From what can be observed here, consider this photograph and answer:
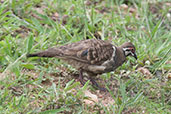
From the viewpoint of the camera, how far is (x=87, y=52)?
16.5 feet

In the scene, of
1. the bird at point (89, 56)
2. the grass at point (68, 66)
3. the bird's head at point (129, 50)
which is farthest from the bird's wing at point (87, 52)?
the bird's head at point (129, 50)

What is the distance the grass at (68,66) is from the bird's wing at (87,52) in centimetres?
38

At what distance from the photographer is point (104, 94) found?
16.5ft

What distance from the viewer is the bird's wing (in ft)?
→ 16.3

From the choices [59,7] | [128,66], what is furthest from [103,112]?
[59,7]

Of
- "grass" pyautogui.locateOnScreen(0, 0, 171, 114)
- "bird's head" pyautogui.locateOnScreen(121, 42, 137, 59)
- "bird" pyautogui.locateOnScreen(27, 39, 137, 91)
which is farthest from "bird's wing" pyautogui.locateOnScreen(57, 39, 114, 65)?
"bird's head" pyautogui.locateOnScreen(121, 42, 137, 59)

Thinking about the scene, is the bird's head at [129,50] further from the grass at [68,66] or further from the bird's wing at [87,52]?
the bird's wing at [87,52]

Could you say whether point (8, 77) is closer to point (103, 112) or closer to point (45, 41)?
point (103, 112)

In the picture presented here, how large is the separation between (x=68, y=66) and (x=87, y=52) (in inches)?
20.7

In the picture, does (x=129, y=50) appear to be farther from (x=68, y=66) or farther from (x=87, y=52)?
(x=68, y=66)

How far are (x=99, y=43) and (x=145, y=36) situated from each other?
1.64 metres

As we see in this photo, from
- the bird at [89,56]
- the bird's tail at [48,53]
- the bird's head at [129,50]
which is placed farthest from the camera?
the bird's head at [129,50]

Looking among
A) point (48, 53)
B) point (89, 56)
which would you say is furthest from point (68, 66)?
point (48, 53)

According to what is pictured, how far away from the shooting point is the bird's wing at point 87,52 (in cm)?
498
